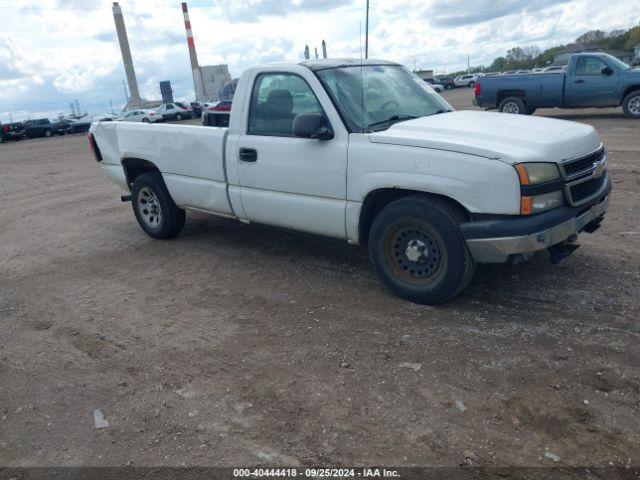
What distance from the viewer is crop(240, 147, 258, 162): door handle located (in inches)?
208

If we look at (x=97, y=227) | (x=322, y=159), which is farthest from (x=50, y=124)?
(x=322, y=159)

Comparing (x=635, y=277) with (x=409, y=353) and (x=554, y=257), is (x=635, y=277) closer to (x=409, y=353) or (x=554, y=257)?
(x=554, y=257)

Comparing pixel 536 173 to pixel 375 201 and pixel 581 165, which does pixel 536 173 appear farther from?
pixel 375 201

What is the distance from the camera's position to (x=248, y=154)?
17.5ft

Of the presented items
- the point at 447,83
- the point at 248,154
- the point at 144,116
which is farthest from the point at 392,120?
the point at 447,83

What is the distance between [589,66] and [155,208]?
1393 centimetres

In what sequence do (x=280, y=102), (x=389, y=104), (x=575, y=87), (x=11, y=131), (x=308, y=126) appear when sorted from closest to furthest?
1. (x=308, y=126)
2. (x=389, y=104)
3. (x=280, y=102)
4. (x=575, y=87)
5. (x=11, y=131)

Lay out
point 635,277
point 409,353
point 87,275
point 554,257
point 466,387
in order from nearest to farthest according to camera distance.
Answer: point 466,387, point 409,353, point 554,257, point 635,277, point 87,275

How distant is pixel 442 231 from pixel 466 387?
48.5 inches

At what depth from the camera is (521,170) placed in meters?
3.78

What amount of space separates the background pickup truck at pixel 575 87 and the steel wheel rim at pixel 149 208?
495 inches

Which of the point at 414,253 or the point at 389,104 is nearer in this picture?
the point at 414,253

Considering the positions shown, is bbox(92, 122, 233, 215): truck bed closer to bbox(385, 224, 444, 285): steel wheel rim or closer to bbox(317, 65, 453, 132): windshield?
bbox(317, 65, 453, 132): windshield

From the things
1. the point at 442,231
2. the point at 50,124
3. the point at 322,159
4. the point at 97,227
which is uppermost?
the point at 322,159
